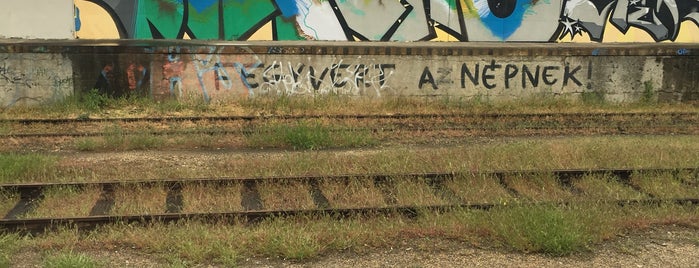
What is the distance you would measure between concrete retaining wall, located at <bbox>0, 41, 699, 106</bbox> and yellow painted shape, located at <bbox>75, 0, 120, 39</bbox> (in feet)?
8.21

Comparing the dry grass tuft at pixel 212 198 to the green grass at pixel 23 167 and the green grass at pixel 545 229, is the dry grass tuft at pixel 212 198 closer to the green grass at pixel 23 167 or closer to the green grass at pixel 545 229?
the green grass at pixel 23 167

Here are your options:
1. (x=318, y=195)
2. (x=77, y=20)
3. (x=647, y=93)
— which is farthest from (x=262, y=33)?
(x=318, y=195)

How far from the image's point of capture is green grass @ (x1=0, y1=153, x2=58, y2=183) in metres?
7.59

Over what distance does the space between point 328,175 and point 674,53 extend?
465 inches

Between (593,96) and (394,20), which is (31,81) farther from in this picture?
(593,96)

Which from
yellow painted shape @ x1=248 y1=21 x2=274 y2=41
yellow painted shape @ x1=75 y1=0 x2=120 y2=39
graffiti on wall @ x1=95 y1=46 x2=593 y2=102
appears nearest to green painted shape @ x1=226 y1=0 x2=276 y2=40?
yellow painted shape @ x1=248 y1=21 x2=274 y2=41

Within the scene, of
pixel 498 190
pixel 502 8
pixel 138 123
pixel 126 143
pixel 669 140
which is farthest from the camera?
pixel 502 8

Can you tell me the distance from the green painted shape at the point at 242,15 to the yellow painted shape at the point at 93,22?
3030 millimetres

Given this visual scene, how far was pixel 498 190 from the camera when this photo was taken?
736cm

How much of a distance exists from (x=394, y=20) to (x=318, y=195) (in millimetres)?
12031

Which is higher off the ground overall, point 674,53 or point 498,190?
point 674,53

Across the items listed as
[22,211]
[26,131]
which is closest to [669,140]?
[22,211]

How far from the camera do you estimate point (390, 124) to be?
489 inches

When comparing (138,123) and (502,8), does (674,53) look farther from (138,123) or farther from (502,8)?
(138,123)
